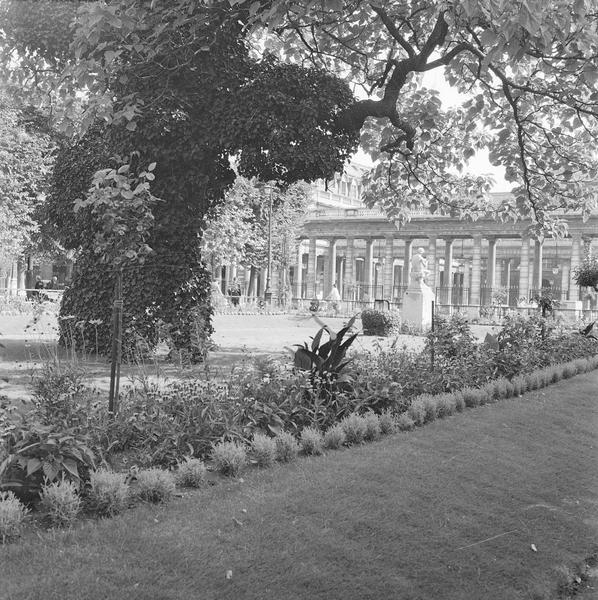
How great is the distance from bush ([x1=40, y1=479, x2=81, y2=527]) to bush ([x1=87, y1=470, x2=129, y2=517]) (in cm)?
19

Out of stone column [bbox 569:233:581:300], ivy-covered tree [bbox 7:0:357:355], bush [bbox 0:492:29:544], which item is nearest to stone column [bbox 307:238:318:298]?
stone column [bbox 569:233:581:300]

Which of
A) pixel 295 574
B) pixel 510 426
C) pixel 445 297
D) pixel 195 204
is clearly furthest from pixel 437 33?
pixel 445 297

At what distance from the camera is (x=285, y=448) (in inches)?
241

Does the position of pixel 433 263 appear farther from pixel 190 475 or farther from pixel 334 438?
pixel 190 475

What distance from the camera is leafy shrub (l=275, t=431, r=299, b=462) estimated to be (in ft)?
20.0

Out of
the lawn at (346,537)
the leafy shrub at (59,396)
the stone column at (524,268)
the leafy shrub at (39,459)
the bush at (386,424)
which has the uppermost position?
the stone column at (524,268)

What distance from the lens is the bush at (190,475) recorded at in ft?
17.1

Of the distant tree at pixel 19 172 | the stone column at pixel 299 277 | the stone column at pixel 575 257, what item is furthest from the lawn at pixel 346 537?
the stone column at pixel 299 277

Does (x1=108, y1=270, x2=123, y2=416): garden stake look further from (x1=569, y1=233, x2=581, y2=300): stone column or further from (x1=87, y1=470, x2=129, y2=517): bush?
(x1=569, y1=233, x2=581, y2=300): stone column

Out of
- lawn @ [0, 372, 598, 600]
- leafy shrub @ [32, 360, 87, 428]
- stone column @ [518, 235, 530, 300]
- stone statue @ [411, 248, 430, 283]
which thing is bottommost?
lawn @ [0, 372, 598, 600]

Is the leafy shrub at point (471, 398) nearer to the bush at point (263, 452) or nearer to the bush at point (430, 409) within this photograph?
the bush at point (430, 409)

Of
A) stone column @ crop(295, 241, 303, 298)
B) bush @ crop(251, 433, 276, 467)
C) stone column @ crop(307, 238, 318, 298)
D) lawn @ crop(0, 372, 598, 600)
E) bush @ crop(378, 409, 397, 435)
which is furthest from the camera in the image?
stone column @ crop(307, 238, 318, 298)

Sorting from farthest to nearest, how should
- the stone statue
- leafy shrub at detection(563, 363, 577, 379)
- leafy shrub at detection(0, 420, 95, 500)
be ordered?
the stone statue → leafy shrub at detection(563, 363, 577, 379) → leafy shrub at detection(0, 420, 95, 500)

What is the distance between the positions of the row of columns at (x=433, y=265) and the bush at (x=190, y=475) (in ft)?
152
